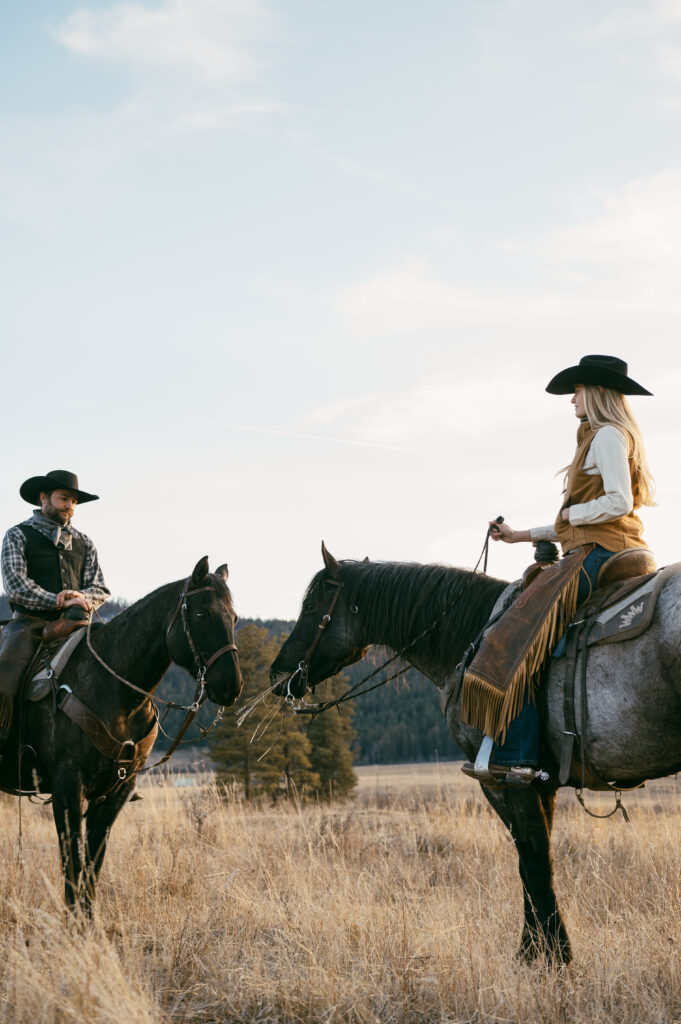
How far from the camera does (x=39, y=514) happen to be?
7273mm

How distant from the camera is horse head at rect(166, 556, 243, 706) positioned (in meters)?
6.12

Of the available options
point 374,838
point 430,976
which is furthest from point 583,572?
point 374,838

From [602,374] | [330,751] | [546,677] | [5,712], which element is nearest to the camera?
[546,677]

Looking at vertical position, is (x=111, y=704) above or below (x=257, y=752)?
above

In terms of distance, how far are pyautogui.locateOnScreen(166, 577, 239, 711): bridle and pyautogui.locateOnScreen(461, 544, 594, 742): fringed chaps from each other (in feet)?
6.17

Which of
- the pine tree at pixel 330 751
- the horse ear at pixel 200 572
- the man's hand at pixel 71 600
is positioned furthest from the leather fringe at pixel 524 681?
the pine tree at pixel 330 751

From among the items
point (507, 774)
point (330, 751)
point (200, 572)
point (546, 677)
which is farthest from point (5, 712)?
point (330, 751)

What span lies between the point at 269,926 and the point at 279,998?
1520mm

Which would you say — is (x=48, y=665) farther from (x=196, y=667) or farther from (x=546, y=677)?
(x=546, y=677)

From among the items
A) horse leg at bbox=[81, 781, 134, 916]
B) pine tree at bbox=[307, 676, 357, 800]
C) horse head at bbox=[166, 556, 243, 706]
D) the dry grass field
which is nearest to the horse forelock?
horse head at bbox=[166, 556, 243, 706]

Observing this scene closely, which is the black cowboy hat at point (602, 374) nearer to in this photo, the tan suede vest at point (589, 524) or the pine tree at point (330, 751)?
the tan suede vest at point (589, 524)

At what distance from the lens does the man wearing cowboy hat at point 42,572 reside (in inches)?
260

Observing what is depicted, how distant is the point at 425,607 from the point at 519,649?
3.41 feet

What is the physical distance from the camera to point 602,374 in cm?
535
